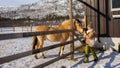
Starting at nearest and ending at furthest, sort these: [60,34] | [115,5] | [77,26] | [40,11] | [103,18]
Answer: [77,26], [60,34], [115,5], [103,18], [40,11]

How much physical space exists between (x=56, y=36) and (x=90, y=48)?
53.2 inches

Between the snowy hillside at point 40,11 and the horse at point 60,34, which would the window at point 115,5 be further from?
the snowy hillside at point 40,11

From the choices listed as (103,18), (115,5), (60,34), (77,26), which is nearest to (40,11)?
(103,18)

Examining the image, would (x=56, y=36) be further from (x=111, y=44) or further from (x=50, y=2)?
(x=50, y=2)

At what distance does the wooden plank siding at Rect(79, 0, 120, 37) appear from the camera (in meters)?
10.6

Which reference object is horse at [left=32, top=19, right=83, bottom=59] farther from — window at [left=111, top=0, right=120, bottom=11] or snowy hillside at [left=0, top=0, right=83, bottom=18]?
snowy hillside at [left=0, top=0, right=83, bottom=18]

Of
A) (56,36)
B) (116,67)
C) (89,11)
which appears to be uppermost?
(89,11)

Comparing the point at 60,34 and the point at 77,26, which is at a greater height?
the point at 77,26

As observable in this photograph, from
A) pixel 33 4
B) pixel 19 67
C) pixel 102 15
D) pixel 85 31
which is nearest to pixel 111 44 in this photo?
pixel 102 15

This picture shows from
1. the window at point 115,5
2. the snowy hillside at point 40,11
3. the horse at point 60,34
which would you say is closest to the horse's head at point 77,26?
the horse at point 60,34

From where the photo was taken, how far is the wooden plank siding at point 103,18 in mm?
10562

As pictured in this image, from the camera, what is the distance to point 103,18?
10.8 metres

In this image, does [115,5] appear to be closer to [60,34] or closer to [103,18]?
[103,18]

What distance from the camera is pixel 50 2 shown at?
130 metres
